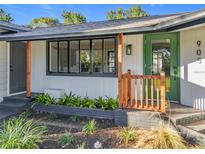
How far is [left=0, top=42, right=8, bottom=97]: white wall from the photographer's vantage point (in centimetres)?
811

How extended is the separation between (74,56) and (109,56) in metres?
1.36

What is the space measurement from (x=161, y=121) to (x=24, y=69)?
6.22 meters

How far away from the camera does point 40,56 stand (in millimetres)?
8891

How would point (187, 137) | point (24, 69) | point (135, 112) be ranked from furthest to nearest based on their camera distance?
1. point (24, 69)
2. point (135, 112)
3. point (187, 137)

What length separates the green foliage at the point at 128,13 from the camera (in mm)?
26222

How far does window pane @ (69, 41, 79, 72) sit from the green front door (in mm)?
2457

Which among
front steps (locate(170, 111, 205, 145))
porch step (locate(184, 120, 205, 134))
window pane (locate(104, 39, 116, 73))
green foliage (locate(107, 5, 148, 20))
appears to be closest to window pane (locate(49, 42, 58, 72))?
window pane (locate(104, 39, 116, 73))

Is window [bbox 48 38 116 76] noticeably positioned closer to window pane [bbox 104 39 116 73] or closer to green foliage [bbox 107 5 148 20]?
window pane [bbox 104 39 116 73]

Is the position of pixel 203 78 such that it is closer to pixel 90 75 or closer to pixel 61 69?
pixel 90 75

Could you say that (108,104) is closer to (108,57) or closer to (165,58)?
(108,57)

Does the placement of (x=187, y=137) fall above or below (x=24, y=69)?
below

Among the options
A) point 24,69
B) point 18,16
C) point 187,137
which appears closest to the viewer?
point 187,137
